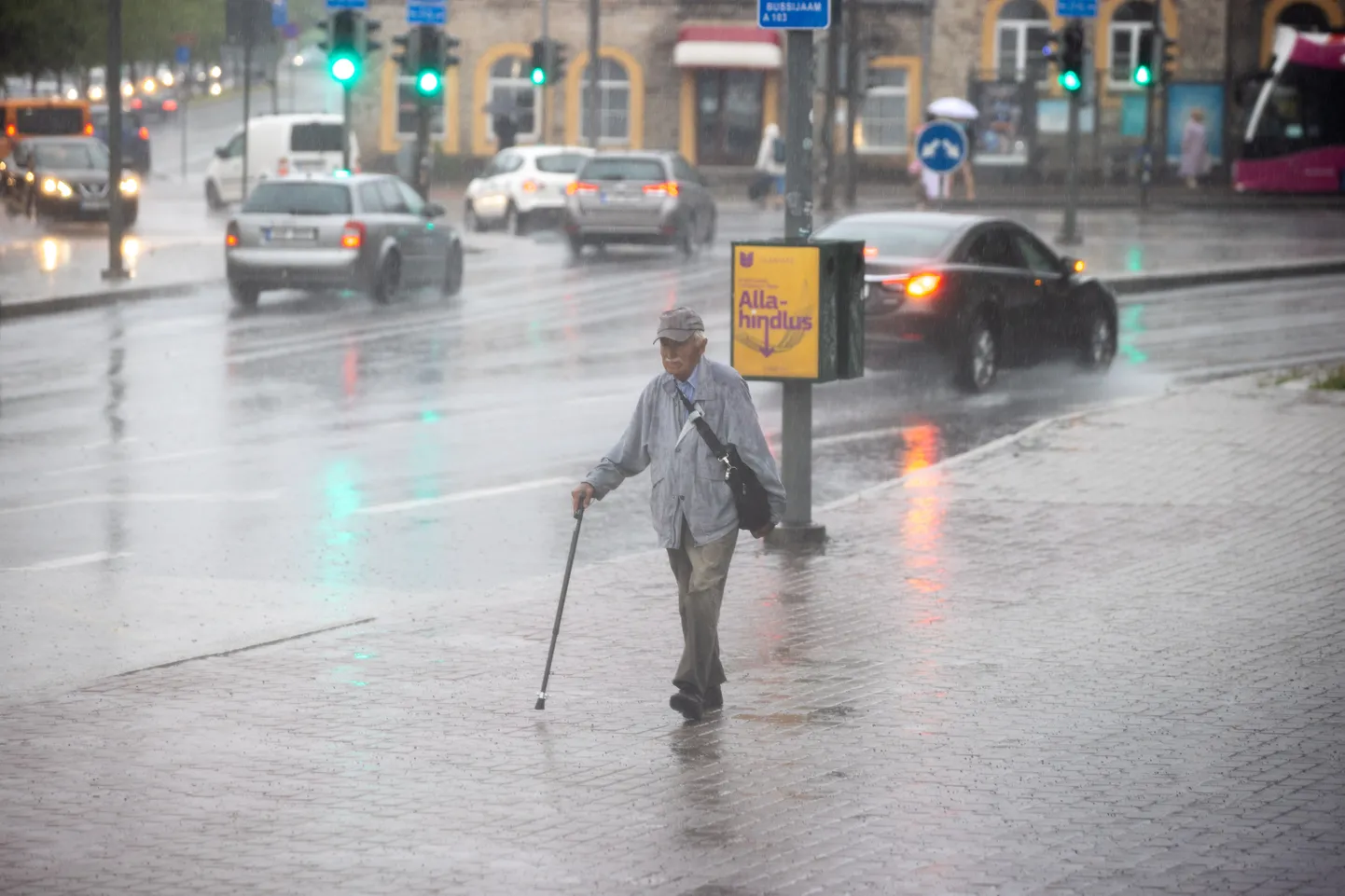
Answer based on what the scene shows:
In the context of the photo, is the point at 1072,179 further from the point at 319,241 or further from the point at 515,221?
the point at 319,241

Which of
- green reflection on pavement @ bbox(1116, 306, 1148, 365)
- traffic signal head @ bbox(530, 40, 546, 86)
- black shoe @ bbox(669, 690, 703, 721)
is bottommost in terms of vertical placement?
black shoe @ bbox(669, 690, 703, 721)

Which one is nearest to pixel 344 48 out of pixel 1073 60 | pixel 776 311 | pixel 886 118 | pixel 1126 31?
pixel 1073 60

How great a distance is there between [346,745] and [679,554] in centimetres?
140

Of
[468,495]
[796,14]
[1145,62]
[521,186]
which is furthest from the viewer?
[521,186]

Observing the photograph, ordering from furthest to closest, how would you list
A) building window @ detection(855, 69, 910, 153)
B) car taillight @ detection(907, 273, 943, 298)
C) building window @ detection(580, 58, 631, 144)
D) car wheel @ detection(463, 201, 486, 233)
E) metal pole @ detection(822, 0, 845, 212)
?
building window @ detection(580, 58, 631, 144)
building window @ detection(855, 69, 910, 153)
metal pole @ detection(822, 0, 845, 212)
car wheel @ detection(463, 201, 486, 233)
car taillight @ detection(907, 273, 943, 298)

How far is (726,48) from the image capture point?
2341 inches

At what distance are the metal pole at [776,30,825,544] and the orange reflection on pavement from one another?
56 centimetres

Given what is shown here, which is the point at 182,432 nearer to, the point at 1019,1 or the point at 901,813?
the point at 901,813

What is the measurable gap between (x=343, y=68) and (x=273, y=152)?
17537mm

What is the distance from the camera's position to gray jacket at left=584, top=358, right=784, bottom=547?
8430 millimetres

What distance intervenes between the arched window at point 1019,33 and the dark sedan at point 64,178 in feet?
80.1

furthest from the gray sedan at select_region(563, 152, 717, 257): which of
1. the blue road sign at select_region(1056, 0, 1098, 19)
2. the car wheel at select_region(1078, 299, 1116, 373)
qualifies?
the car wheel at select_region(1078, 299, 1116, 373)

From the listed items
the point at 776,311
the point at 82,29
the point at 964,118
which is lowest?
the point at 776,311

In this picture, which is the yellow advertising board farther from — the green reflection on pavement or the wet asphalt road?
the green reflection on pavement
